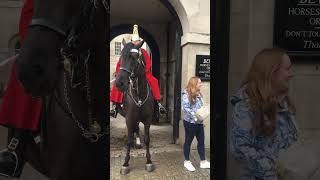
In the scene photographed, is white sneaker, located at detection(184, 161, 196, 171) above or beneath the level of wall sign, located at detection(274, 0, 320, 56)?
beneath

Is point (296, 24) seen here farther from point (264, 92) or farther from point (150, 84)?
point (150, 84)

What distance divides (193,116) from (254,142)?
356 cm

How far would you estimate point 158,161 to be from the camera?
6.61 metres

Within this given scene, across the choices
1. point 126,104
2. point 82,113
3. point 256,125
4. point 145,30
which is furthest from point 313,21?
point 145,30

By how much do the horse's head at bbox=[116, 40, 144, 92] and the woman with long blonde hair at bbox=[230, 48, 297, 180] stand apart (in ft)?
11.0

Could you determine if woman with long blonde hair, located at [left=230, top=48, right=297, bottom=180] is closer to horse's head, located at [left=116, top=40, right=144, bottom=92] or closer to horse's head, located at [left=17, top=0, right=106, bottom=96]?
horse's head, located at [left=17, top=0, right=106, bottom=96]

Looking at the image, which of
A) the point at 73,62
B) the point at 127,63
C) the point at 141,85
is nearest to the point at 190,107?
the point at 141,85

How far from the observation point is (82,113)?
2.32 metres

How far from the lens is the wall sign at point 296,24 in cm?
378

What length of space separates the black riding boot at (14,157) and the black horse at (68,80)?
0.18 ft

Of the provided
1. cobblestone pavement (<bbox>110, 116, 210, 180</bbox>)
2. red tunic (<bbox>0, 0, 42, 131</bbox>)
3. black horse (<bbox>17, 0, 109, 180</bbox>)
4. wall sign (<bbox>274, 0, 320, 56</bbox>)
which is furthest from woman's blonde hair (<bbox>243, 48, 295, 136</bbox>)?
cobblestone pavement (<bbox>110, 116, 210, 180</bbox>)

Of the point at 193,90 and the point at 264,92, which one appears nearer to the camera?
the point at 264,92

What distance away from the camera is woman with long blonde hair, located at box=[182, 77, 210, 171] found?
5.61 metres

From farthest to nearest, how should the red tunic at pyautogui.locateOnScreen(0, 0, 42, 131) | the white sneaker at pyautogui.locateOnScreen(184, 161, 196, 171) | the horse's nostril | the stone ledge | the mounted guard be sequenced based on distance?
the mounted guard, the stone ledge, the white sneaker at pyautogui.locateOnScreen(184, 161, 196, 171), the red tunic at pyautogui.locateOnScreen(0, 0, 42, 131), the horse's nostril
